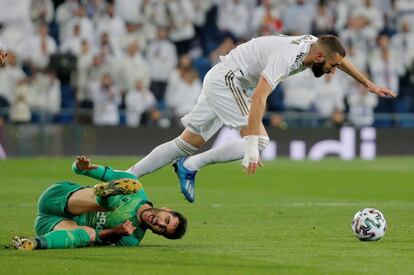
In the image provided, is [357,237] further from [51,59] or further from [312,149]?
[312,149]

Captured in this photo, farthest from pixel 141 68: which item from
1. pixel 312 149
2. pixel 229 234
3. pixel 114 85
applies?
pixel 229 234

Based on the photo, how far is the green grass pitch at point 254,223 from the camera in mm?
8531

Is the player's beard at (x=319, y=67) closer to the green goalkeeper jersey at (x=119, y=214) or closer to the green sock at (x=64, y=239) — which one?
the green goalkeeper jersey at (x=119, y=214)

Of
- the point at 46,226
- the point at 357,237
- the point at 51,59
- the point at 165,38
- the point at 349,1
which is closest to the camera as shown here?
the point at 46,226

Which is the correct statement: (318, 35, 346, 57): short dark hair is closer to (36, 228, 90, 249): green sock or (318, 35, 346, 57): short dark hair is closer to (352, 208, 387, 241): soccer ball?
(352, 208, 387, 241): soccer ball

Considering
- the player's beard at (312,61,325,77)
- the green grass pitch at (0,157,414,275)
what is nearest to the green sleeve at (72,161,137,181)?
the green grass pitch at (0,157,414,275)

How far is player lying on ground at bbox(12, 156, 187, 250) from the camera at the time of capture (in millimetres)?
9398

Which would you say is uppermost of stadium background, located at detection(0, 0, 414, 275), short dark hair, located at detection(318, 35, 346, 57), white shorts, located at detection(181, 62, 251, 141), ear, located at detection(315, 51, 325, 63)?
short dark hair, located at detection(318, 35, 346, 57)

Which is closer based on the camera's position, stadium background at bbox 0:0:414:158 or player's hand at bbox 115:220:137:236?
player's hand at bbox 115:220:137:236

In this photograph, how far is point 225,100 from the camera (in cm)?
1180

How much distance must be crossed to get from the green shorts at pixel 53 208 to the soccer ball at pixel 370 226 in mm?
2590

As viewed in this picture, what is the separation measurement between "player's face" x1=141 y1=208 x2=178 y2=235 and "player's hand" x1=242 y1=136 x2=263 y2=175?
3.64 ft

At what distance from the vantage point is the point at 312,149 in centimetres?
2747

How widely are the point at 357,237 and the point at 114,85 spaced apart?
51.7 ft
